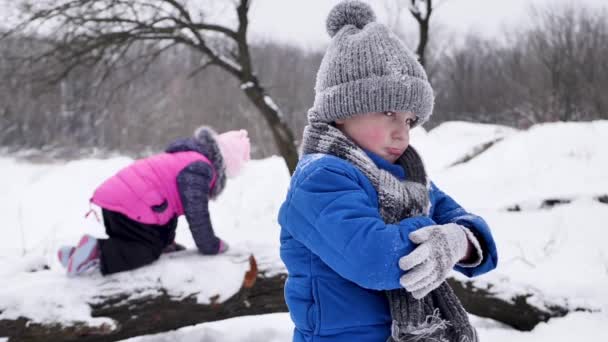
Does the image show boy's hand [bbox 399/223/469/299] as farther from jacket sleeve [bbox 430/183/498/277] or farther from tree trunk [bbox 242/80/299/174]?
tree trunk [bbox 242/80/299/174]

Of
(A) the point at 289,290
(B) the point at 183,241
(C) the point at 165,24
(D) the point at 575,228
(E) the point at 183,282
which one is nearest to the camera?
(A) the point at 289,290

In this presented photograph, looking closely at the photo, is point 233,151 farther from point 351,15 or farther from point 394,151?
point 394,151

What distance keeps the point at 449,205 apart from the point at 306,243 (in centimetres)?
53

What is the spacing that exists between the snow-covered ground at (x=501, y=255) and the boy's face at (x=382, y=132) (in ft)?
6.03

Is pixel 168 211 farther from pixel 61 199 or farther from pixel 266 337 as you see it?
pixel 61 199

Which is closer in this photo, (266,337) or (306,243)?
(306,243)

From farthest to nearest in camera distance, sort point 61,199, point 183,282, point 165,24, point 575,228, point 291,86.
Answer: point 291,86
point 61,199
point 165,24
point 575,228
point 183,282

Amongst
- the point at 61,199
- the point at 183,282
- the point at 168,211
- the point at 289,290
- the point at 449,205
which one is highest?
the point at 449,205

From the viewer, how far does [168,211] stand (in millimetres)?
2949

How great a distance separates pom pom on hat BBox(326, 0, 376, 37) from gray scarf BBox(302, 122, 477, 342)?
13.5 inches

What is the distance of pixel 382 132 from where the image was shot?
1347mm

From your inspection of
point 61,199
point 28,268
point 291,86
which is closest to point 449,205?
point 28,268

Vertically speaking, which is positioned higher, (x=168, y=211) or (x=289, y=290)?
(x=289, y=290)

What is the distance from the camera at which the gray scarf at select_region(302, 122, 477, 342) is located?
122 centimetres
